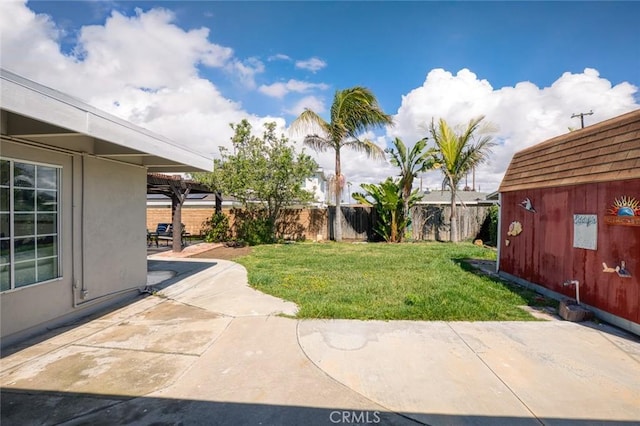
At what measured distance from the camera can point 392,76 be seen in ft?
43.2

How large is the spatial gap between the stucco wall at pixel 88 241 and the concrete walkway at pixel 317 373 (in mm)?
409

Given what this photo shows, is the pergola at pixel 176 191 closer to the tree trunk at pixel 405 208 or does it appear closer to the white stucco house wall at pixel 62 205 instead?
the white stucco house wall at pixel 62 205

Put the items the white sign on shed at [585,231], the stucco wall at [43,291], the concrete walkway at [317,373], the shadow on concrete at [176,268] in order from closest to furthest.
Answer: the concrete walkway at [317,373], the stucco wall at [43,291], the white sign on shed at [585,231], the shadow on concrete at [176,268]

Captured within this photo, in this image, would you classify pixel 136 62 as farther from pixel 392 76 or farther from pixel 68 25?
pixel 392 76

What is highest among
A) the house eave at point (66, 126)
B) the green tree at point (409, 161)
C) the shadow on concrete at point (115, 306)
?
the green tree at point (409, 161)

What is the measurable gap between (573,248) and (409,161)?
32.9 feet

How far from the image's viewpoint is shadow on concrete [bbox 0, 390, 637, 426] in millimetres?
2430

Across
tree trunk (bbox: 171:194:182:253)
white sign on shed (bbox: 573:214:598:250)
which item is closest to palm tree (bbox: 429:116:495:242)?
white sign on shed (bbox: 573:214:598:250)

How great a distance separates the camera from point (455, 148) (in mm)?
14562

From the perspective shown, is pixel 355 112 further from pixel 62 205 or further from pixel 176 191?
pixel 62 205

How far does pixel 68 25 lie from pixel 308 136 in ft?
31.2

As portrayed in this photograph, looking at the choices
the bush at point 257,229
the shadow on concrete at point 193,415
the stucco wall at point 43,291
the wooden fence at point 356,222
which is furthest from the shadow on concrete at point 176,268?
the wooden fence at point 356,222

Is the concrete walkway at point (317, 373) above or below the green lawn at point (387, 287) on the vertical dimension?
below

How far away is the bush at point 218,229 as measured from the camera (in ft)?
51.0
